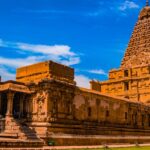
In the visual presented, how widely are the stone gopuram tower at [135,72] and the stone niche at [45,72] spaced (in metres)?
22.1

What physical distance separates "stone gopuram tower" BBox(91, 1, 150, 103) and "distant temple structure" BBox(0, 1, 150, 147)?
11.8 metres

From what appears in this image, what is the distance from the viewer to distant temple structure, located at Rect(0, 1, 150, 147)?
1266 inches

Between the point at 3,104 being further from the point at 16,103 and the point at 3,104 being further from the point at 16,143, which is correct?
the point at 16,143

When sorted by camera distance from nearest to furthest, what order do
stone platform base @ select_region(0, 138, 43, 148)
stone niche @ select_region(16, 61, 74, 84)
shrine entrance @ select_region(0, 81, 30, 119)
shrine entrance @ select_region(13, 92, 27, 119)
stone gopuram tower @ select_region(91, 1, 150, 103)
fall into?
stone platform base @ select_region(0, 138, 43, 148) < shrine entrance @ select_region(0, 81, 30, 119) < shrine entrance @ select_region(13, 92, 27, 119) < stone niche @ select_region(16, 61, 74, 84) < stone gopuram tower @ select_region(91, 1, 150, 103)

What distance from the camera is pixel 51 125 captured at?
33125 millimetres

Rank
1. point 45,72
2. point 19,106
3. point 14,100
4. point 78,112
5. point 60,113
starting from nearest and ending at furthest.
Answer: point 60,113
point 19,106
point 14,100
point 78,112
point 45,72

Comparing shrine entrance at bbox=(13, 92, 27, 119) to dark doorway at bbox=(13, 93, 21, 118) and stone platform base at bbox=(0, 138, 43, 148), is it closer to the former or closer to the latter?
dark doorway at bbox=(13, 93, 21, 118)

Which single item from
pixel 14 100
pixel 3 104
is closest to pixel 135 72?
pixel 14 100

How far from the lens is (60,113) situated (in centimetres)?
3500

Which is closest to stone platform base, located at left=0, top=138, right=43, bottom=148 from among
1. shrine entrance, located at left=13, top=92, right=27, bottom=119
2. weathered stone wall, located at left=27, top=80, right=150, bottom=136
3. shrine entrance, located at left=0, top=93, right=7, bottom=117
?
weathered stone wall, located at left=27, top=80, right=150, bottom=136

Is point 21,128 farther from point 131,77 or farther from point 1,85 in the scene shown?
point 131,77

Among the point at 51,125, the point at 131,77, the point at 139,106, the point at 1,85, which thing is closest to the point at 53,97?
the point at 51,125

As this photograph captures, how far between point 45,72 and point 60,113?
287 inches

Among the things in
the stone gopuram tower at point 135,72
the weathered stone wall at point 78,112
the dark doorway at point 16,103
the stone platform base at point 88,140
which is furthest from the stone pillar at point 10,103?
the stone gopuram tower at point 135,72
